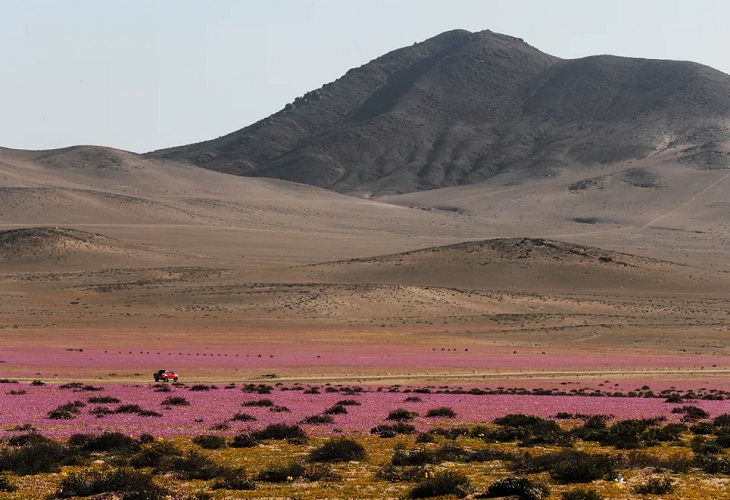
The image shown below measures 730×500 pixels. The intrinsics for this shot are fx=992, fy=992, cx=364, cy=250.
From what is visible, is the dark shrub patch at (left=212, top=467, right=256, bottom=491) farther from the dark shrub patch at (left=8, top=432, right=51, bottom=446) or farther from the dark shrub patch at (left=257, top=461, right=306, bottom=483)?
the dark shrub patch at (left=8, top=432, right=51, bottom=446)

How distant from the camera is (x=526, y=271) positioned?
102938 mm

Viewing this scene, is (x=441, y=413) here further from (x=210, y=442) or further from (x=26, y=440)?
(x=26, y=440)

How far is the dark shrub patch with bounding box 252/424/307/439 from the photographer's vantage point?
63.6 feet

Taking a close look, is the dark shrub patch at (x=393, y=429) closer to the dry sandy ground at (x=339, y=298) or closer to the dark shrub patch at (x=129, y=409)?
the dark shrub patch at (x=129, y=409)

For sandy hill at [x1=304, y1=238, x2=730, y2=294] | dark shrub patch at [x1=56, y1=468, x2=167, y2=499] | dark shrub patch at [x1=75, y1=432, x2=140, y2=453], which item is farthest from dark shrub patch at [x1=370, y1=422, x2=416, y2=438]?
sandy hill at [x1=304, y1=238, x2=730, y2=294]

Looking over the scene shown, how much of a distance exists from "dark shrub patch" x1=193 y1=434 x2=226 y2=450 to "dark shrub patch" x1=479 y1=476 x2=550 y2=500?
Answer: 641cm

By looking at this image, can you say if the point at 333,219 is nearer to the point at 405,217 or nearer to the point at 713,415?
the point at 405,217

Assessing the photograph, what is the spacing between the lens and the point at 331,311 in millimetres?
77188

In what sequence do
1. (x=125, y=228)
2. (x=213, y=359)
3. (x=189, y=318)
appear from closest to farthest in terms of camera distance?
(x=213, y=359) < (x=189, y=318) < (x=125, y=228)

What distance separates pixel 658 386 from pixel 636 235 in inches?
5030

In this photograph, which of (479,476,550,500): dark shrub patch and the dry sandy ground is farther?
the dry sandy ground

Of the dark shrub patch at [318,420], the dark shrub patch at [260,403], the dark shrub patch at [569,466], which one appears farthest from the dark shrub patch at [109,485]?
the dark shrub patch at [260,403]

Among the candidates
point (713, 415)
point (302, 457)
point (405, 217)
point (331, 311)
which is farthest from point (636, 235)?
point (302, 457)

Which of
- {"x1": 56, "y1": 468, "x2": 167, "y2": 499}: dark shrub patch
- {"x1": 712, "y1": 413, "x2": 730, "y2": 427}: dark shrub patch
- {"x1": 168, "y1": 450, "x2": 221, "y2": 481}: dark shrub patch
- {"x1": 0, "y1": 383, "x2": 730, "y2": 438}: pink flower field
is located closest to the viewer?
Result: {"x1": 56, "y1": 468, "x2": 167, "y2": 499}: dark shrub patch
